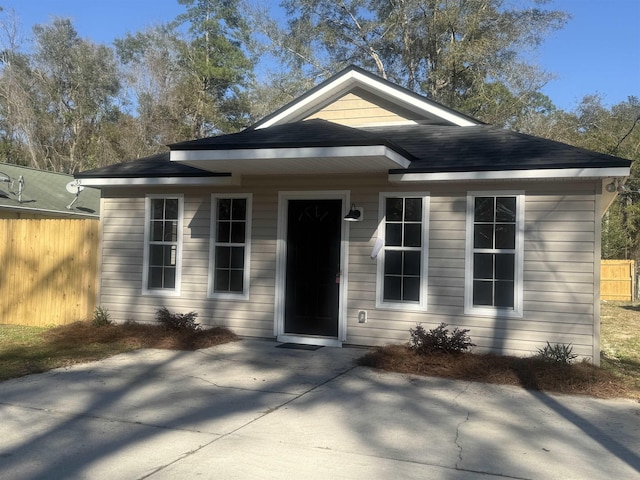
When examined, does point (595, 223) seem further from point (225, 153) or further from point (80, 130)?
point (80, 130)

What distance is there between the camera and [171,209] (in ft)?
33.6

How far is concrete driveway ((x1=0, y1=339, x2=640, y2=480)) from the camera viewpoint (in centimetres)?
416

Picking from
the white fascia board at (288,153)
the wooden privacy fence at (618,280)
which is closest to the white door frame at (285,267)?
the white fascia board at (288,153)

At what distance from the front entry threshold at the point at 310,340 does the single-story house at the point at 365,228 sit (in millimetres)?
27

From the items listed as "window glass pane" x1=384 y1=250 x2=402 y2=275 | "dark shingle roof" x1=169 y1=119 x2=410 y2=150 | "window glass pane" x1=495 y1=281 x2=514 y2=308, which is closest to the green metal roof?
"dark shingle roof" x1=169 y1=119 x2=410 y2=150

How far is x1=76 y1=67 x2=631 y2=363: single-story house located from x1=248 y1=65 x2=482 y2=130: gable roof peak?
4 cm

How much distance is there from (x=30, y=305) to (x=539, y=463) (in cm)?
980

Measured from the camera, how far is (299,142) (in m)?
7.96

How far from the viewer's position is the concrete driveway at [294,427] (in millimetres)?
4164

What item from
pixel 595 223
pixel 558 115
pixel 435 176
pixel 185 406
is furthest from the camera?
pixel 558 115

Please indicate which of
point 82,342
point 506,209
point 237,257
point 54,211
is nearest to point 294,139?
point 237,257

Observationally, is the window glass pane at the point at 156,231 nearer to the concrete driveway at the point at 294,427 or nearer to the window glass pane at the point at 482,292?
the concrete driveway at the point at 294,427

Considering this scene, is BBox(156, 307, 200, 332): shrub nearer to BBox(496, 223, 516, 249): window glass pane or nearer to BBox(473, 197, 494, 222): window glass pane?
BBox(473, 197, 494, 222): window glass pane

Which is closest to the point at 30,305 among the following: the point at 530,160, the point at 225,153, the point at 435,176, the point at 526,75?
the point at 225,153
